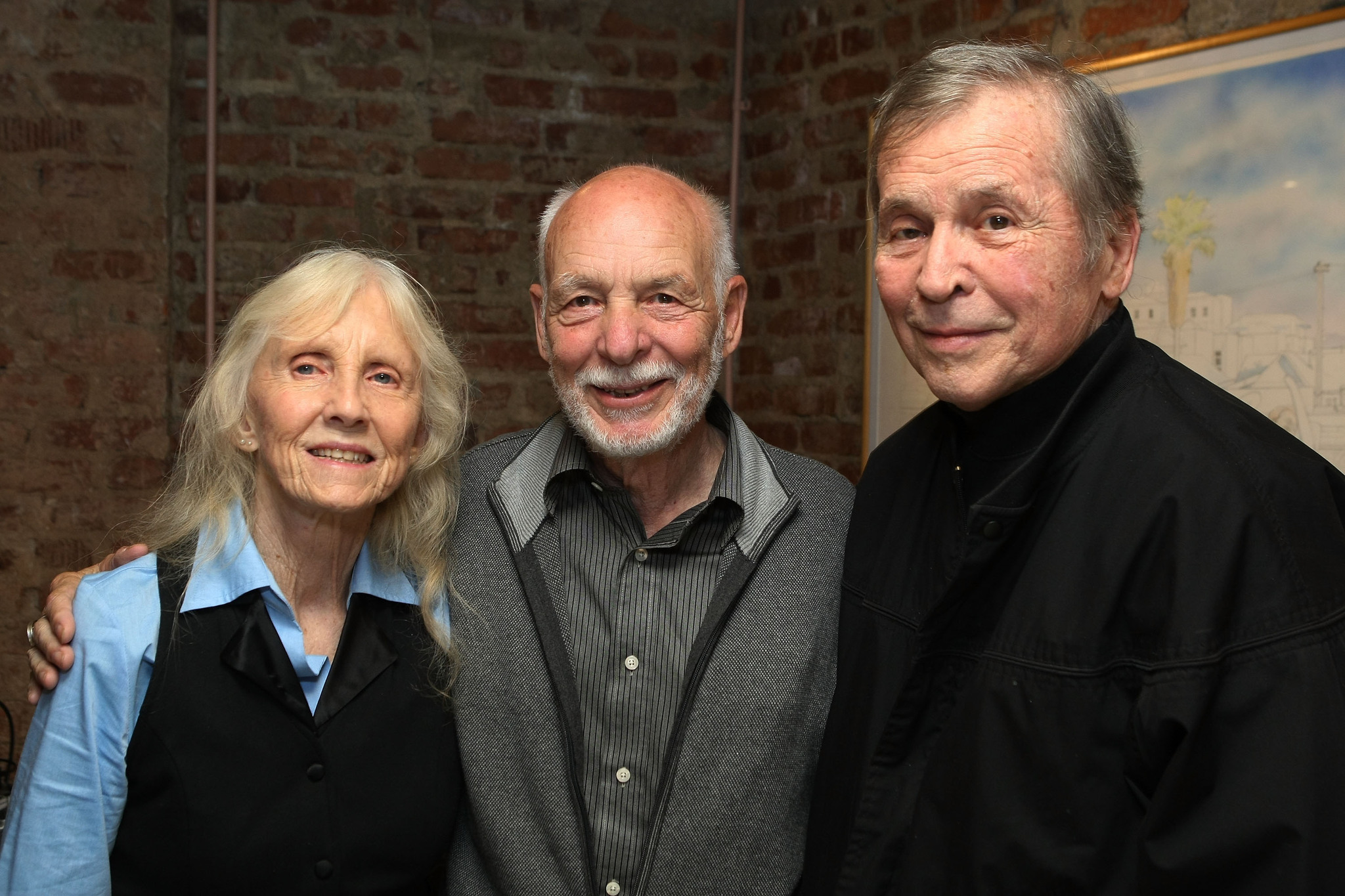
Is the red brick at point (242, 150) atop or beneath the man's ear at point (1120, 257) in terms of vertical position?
atop

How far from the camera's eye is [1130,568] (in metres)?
1.22

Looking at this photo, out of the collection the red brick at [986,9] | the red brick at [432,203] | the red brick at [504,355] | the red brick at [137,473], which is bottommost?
the red brick at [137,473]

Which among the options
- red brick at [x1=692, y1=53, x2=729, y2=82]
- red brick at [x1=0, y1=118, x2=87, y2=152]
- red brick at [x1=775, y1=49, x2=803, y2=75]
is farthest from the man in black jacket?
red brick at [x1=0, y1=118, x2=87, y2=152]

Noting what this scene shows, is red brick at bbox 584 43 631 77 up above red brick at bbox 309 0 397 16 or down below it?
below

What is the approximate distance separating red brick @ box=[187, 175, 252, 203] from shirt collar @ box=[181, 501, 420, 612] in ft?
6.15

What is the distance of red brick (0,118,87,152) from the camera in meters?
2.90

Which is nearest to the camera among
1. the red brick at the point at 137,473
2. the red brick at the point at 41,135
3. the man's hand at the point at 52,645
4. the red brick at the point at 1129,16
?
the man's hand at the point at 52,645

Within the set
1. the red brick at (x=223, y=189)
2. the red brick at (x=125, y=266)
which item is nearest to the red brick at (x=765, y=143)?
the red brick at (x=223, y=189)

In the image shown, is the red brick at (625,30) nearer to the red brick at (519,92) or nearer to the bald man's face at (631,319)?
the red brick at (519,92)

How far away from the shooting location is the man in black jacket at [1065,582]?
1096mm

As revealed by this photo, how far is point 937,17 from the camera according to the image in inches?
117

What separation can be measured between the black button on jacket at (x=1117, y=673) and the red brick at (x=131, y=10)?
8.66 ft

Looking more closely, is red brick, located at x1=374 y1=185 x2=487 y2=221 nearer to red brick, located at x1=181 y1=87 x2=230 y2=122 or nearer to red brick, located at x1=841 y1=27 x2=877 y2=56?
red brick, located at x1=181 y1=87 x2=230 y2=122

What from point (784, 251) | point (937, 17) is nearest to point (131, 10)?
point (784, 251)
